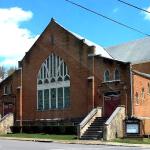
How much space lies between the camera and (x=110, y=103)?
43625 millimetres

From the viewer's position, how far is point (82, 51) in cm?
4659

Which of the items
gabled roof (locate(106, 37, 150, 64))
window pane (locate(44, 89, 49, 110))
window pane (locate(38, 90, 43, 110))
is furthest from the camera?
gabled roof (locate(106, 37, 150, 64))

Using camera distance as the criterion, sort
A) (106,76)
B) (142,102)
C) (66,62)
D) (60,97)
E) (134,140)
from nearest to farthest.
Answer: (134,140) → (142,102) → (106,76) → (66,62) → (60,97)

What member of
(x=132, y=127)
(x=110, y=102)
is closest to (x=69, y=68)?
(x=110, y=102)

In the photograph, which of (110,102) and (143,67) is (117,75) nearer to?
(110,102)

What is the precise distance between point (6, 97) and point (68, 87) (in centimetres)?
968

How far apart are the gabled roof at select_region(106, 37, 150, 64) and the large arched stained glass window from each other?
921cm

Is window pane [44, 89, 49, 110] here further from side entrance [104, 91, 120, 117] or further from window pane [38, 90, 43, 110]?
side entrance [104, 91, 120, 117]

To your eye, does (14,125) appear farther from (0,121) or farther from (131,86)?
(131,86)

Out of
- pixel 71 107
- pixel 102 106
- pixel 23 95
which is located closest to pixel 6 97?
pixel 23 95

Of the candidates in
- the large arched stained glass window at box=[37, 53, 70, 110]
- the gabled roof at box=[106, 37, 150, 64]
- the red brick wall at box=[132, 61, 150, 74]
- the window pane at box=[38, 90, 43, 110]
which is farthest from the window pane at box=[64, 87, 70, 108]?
the red brick wall at box=[132, 61, 150, 74]

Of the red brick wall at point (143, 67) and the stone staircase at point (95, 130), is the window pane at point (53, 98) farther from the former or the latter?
the red brick wall at point (143, 67)

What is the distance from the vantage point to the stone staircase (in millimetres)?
38675

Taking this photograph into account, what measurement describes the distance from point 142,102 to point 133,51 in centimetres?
1366
